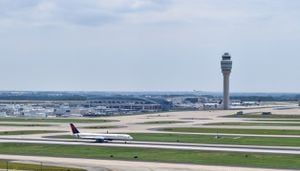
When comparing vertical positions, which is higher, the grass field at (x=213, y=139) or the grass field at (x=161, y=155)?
the grass field at (x=213, y=139)

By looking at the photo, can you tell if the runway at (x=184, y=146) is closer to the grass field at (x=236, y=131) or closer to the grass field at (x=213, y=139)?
the grass field at (x=213, y=139)

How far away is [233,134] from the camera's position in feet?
372

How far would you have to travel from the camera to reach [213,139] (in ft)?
336

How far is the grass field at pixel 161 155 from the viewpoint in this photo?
230ft

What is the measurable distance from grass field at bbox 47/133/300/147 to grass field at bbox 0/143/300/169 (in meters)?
14.5

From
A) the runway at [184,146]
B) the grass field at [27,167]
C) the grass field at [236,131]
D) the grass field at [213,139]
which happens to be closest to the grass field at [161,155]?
the runway at [184,146]

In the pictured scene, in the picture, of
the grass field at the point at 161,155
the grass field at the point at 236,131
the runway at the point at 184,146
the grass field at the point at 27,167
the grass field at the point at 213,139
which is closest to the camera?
the grass field at the point at 27,167

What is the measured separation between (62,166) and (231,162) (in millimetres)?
17142

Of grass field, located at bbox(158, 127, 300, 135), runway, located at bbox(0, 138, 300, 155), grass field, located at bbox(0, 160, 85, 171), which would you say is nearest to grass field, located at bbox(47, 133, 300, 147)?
runway, located at bbox(0, 138, 300, 155)

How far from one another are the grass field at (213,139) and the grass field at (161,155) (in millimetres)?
14525

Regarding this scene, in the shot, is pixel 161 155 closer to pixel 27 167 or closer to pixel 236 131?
pixel 27 167

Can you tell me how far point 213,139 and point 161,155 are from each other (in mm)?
25634

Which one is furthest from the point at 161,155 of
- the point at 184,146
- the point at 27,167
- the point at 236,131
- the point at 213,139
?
the point at 236,131

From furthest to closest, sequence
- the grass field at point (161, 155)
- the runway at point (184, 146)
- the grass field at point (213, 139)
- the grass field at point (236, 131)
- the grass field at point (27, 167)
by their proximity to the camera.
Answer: the grass field at point (236, 131) → the grass field at point (213, 139) → the runway at point (184, 146) → the grass field at point (161, 155) → the grass field at point (27, 167)
